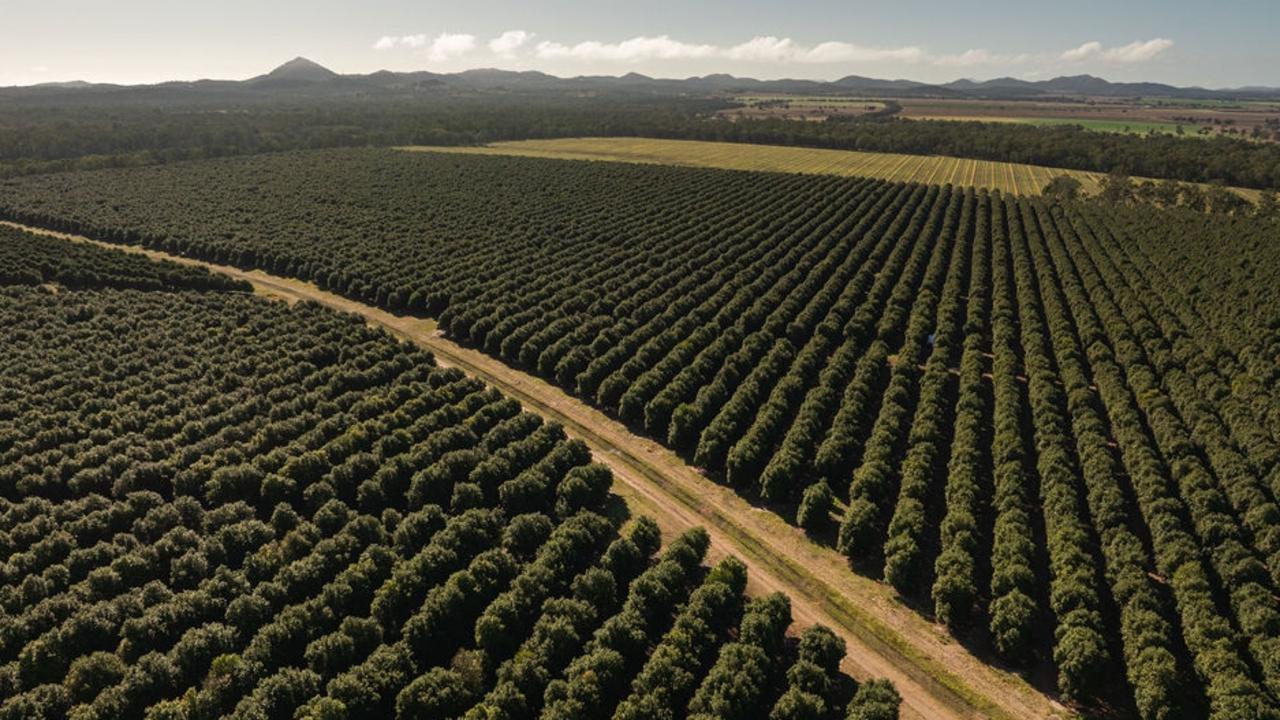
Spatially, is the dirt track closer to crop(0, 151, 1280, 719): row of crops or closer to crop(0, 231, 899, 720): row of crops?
crop(0, 151, 1280, 719): row of crops

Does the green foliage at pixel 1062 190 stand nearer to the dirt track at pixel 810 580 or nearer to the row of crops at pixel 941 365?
the row of crops at pixel 941 365

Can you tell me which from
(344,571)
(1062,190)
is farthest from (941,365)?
(1062,190)

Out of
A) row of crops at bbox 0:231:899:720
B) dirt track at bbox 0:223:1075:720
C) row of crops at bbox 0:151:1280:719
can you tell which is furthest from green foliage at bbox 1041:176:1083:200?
row of crops at bbox 0:231:899:720

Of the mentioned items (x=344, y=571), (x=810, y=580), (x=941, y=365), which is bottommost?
(x=810, y=580)

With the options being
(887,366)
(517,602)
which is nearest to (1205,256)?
(887,366)

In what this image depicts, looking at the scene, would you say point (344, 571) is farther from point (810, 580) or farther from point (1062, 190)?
point (1062, 190)

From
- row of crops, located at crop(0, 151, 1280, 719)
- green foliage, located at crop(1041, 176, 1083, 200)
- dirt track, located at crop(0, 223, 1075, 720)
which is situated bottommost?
dirt track, located at crop(0, 223, 1075, 720)
